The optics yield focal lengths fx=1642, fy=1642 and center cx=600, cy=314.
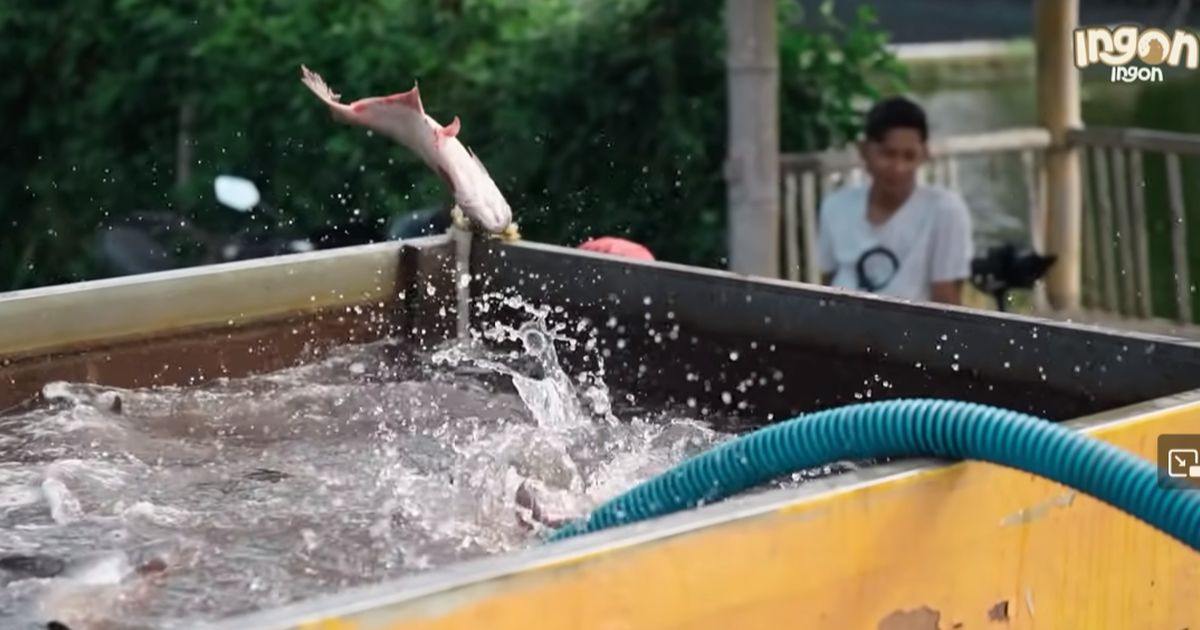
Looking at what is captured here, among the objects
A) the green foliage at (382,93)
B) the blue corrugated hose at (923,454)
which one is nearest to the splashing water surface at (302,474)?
the blue corrugated hose at (923,454)

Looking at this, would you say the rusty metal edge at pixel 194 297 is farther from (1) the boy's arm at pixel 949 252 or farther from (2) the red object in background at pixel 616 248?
(1) the boy's arm at pixel 949 252

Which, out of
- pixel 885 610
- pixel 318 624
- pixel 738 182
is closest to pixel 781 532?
pixel 885 610

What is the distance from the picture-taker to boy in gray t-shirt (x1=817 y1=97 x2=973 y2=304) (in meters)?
5.51

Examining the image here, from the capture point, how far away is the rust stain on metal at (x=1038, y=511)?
5.67 feet

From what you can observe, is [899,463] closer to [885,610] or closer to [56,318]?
[885,610]

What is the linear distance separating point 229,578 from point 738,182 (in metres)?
3.84

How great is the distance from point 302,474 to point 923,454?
1.17 m

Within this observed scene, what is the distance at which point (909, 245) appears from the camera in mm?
5539

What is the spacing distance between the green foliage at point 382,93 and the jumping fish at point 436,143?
262 cm

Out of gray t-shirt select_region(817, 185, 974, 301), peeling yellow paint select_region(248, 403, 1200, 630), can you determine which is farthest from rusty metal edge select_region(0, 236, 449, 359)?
gray t-shirt select_region(817, 185, 974, 301)

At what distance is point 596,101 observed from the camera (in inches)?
261

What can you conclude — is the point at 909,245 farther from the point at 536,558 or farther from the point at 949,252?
the point at 536,558

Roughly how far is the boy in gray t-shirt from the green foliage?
801mm

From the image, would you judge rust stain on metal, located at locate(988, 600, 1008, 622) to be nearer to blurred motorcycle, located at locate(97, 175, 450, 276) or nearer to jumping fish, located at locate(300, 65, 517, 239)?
jumping fish, located at locate(300, 65, 517, 239)
